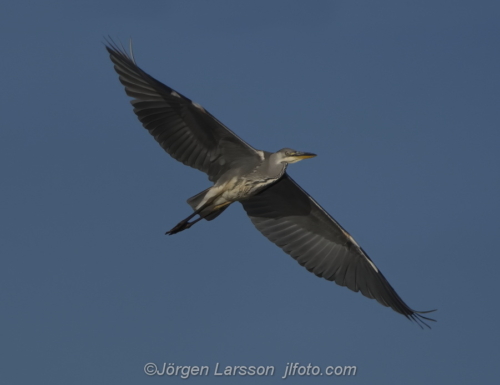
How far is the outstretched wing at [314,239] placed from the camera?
15883 mm

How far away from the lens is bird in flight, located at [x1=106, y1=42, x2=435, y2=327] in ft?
47.8

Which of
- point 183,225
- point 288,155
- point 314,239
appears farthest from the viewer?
point 314,239

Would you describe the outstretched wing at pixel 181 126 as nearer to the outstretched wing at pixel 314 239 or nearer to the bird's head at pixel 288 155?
the bird's head at pixel 288 155

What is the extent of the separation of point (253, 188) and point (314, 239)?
1.97 meters

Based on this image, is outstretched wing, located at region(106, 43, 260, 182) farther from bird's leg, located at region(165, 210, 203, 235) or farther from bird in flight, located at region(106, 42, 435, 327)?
bird's leg, located at region(165, 210, 203, 235)

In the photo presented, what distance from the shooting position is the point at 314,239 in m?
16.3

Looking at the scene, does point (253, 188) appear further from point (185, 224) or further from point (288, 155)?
point (185, 224)

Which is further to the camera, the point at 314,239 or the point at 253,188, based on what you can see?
the point at 314,239

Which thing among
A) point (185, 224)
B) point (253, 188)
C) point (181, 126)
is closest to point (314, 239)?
point (253, 188)

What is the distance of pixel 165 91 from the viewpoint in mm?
14320

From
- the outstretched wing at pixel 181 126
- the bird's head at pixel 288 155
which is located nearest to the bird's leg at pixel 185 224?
the outstretched wing at pixel 181 126

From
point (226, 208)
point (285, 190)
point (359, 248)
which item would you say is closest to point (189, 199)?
point (226, 208)

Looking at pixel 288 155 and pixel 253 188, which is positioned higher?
pixel 288 155

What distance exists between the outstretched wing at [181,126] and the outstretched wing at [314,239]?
122cm
